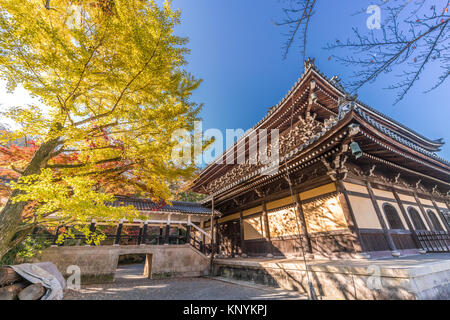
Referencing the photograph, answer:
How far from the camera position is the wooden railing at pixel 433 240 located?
6.69 m

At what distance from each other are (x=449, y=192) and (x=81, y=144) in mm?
17361

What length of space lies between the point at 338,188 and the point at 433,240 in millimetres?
5291

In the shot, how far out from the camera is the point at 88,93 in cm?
490

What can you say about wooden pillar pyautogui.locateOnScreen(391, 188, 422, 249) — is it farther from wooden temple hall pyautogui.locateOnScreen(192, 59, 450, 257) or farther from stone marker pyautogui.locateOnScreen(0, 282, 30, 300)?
stone marker pyautogui.locateOnScreen(0, 282, 30, 300)

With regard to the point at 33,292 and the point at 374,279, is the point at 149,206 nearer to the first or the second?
the point at 33,292

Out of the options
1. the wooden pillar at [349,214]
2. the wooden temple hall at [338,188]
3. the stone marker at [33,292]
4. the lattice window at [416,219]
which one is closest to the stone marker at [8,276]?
the stone marker at [33,292]

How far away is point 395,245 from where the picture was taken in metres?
5.96

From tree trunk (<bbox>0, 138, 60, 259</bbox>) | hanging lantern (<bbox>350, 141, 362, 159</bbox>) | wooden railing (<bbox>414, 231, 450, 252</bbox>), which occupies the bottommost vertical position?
wooden railing (<bbox>414, 231, 450, 252</bbox>)

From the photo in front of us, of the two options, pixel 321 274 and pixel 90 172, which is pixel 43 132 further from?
pixel 321 274

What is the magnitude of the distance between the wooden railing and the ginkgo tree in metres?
9.45

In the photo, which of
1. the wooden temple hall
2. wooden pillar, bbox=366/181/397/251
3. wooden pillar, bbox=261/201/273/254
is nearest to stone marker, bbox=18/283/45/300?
the wooden temple hall

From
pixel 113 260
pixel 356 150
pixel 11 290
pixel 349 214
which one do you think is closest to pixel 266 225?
pixel 349 214

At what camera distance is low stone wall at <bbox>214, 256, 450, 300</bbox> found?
3158mm

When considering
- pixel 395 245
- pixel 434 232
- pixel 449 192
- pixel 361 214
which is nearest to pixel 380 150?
pixel 361 214
